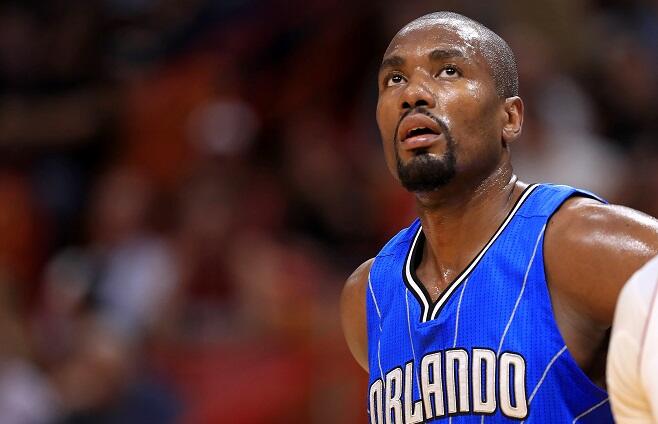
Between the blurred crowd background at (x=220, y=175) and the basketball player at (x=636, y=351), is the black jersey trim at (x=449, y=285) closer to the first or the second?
the basketball player at (x=636, y=351)

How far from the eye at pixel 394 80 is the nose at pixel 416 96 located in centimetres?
7

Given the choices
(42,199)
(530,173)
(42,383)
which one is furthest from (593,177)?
(42,199)

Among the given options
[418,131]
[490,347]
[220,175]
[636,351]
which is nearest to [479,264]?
[490,347]

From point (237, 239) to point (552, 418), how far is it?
4318 mm

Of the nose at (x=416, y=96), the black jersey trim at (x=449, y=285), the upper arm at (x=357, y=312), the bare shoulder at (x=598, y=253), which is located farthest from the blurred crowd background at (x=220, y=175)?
the bare shoulder at (x=598, y=253)

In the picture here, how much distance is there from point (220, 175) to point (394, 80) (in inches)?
166

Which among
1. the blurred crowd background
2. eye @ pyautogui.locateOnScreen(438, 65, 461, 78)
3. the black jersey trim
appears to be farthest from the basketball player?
the blurred crowd background

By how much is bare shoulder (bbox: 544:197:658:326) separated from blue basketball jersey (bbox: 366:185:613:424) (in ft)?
0.21

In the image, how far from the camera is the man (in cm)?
293

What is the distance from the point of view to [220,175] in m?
7.47

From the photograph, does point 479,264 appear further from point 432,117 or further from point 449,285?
point 432,117

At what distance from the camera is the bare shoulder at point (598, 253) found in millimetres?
2855

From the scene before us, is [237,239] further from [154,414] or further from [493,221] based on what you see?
[493,221]

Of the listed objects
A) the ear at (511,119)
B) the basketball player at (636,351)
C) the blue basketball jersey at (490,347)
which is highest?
A: the ear at (511,119)
